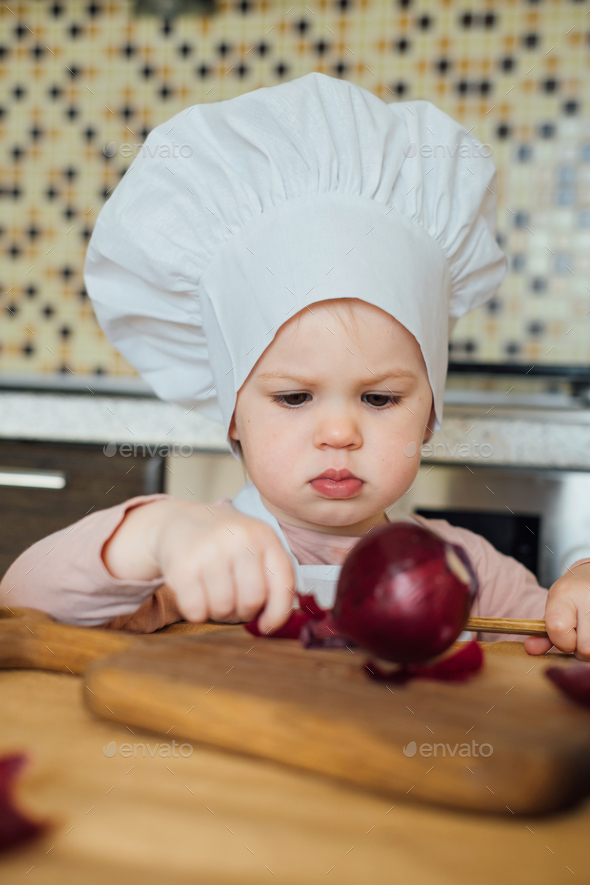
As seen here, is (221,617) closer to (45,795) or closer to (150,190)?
(45,795)

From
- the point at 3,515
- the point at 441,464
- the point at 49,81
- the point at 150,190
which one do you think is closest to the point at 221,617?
the point at 150,190

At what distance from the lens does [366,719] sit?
286 mm

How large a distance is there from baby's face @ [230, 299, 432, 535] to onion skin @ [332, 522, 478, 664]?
0.23 m

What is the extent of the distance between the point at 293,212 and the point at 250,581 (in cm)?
39

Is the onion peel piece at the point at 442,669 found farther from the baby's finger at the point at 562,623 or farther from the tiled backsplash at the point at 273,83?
the tiled backsplash at the point at 273,83

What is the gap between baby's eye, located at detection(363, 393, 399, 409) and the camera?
2.18ft

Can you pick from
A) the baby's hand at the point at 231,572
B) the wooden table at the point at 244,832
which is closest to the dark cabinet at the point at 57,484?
the baby's hand at the point at 231,572

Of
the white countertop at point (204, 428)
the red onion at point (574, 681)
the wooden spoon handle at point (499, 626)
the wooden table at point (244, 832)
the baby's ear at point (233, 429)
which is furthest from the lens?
the white countertop at point (204, 428)

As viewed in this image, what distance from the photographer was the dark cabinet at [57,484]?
132 centimetres

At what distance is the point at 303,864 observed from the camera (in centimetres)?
19

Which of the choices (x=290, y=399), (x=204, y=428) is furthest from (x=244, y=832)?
(x=204, y=428)

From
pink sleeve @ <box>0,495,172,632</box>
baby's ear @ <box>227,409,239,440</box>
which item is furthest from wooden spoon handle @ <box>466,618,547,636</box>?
baby's ear @ <box>227,409,239,440</box>

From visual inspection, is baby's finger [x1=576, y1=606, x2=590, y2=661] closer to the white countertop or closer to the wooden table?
the wooden table

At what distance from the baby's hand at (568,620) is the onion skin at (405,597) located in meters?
0.14
